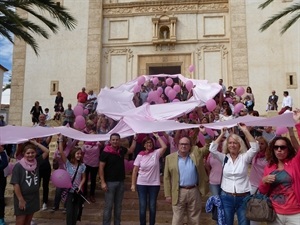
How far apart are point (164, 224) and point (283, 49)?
13666 millimetres

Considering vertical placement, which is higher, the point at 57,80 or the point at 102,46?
the point at 102,46

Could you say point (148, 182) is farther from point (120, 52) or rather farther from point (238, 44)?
point (120, 52)

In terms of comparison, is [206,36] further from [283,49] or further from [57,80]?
[57,80]

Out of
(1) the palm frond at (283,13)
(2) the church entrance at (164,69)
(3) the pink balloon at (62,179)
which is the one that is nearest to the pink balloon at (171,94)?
(1) the palm frond at (283,13)

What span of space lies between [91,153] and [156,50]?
12.2m

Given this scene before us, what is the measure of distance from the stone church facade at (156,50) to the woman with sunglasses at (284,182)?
→ 14.5m

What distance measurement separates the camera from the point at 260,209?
3.63 meters

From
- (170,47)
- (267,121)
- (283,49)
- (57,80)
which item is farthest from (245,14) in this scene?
(267,121)

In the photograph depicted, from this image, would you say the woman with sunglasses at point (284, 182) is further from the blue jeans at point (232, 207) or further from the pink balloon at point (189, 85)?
the pink balloon at point (189, 85)

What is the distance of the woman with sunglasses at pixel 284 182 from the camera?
11.7ft

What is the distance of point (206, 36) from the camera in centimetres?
1870

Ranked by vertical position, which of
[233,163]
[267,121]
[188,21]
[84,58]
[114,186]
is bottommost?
[114,186]

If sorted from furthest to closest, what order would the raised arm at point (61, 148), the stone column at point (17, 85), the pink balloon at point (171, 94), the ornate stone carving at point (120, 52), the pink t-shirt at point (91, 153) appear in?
the stone column at point (17, 85) → the ornate stone carving at point (120, 52) → the pink balloon at point (171, 94) → the pink t-shirt at point (91, 153) → the raised arm at point (61, 148)

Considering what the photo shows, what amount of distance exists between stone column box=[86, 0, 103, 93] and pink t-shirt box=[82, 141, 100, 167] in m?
11.4
